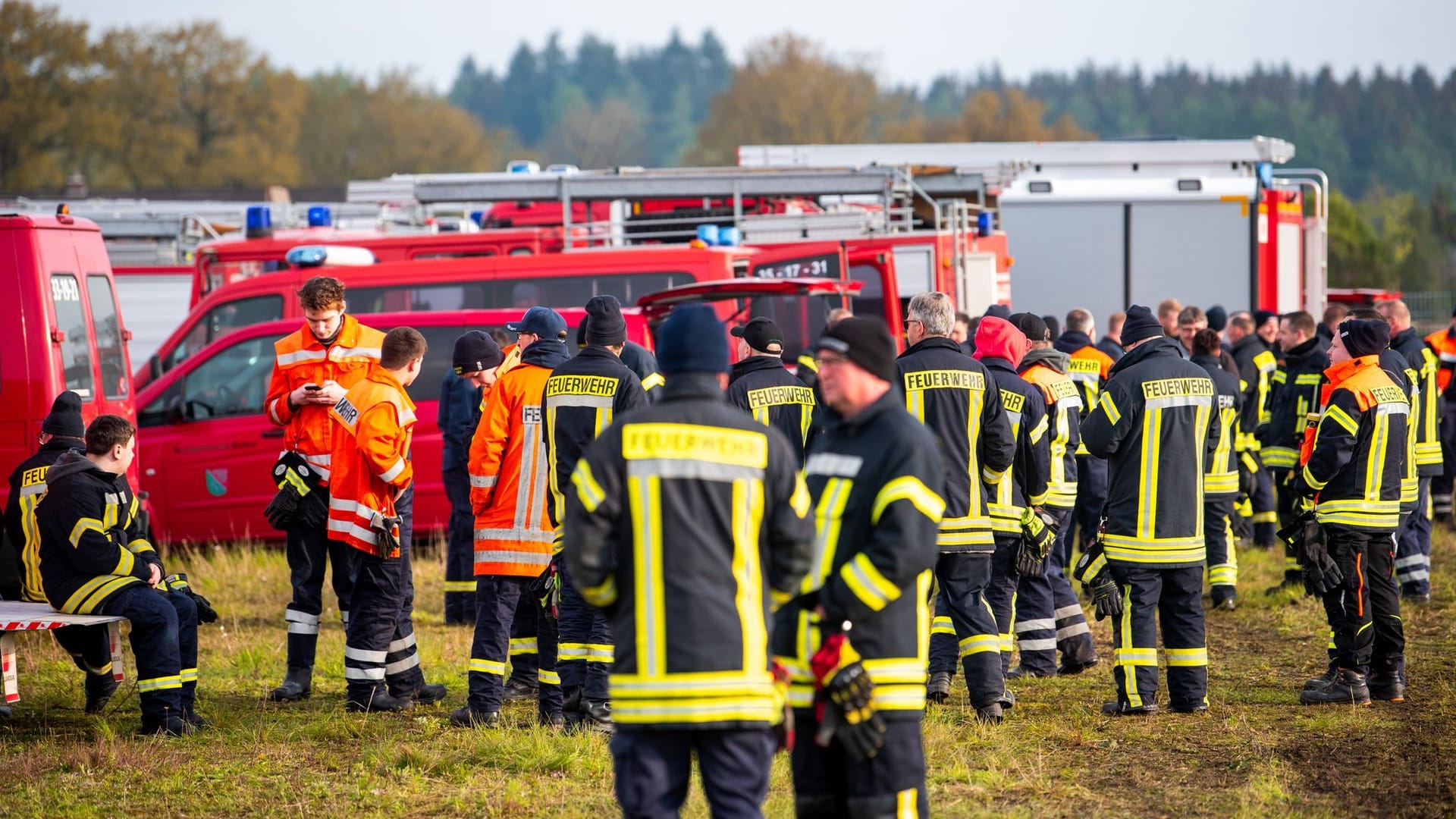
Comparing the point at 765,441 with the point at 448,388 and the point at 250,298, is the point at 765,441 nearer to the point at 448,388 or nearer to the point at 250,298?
the point at 448,388

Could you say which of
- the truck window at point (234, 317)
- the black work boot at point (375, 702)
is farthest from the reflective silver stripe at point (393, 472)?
the truck window at point (234, 317)

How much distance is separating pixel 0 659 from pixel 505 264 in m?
6.13

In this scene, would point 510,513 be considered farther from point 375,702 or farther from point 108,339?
point 108,339

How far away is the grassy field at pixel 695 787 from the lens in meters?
5.47

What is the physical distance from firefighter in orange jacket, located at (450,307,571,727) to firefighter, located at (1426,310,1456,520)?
8.39m

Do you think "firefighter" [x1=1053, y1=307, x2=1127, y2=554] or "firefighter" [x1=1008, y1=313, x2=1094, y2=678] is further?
"firefighter" [x1=1053, y1=307, x2=1127, y2=554]

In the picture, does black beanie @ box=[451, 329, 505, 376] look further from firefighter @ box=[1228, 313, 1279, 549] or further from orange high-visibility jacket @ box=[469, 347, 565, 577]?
firefighter @ box=[1228, 313, 1279, 549]

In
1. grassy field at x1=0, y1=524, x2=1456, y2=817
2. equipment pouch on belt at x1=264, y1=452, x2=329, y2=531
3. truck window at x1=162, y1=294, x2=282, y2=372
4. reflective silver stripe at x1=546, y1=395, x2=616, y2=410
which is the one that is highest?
truck window at x1=162, y1=294, x2=282, y2=372

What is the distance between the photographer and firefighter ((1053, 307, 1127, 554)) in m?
9.28

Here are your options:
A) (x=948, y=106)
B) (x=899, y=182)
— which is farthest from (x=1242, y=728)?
(x=948, y=106)

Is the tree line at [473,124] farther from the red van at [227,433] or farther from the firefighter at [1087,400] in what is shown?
the firefighter at [1087,400]

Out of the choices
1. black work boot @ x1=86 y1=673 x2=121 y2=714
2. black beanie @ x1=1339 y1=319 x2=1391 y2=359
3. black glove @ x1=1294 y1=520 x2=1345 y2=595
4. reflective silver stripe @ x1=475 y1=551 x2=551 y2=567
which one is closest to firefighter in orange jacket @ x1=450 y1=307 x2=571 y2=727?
reflective silver stripe @ x1=475 y1=551 x2=551 y2=567

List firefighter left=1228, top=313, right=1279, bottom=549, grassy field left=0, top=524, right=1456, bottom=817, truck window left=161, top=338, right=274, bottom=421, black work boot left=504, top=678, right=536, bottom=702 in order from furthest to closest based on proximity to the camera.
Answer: firefighter left=1228, top=313, right=1279, bottom=549 → truck window left=161, top=338, right=274, bottom=421 → black work boot left=504, top=678, right=536, bottom=702 → grassy field left=0, top=524, right=1456, bottom=817

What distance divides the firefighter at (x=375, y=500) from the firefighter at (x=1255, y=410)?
271 inches
